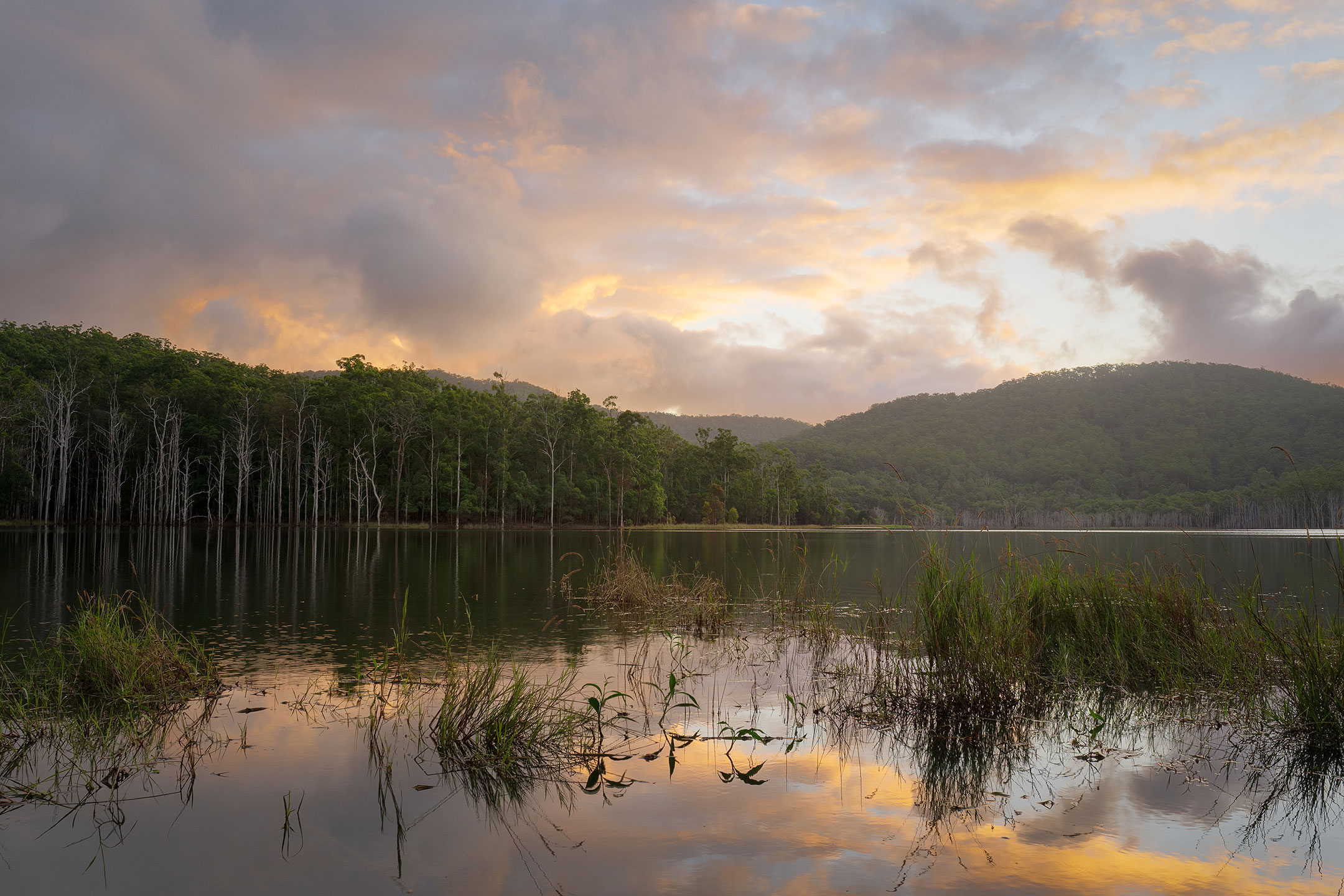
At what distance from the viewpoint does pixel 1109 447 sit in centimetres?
12762

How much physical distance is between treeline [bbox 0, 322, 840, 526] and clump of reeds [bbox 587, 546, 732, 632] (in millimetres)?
49886

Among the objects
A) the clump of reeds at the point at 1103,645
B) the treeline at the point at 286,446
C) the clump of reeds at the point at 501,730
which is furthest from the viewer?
A: the treeline at the point at 286,446

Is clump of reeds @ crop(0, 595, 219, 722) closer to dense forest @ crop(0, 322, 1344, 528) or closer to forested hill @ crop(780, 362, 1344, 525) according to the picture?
dense forest @ crop(0, 322, 1344, 528)

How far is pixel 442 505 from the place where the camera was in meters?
73.1

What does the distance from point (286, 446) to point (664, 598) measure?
63.9 meters

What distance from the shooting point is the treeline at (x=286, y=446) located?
61.6 m

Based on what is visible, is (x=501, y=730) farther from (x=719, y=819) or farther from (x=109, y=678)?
(x=109, y=678)

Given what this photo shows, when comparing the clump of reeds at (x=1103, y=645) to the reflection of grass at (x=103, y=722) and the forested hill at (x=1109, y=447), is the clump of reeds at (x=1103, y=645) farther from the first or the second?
the forested hill at (x=1109, y=447)

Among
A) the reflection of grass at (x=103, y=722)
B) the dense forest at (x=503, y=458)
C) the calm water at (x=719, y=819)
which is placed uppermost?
the dense forest at (x=503, y=458)

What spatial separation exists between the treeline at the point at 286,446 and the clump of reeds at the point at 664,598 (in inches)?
1964

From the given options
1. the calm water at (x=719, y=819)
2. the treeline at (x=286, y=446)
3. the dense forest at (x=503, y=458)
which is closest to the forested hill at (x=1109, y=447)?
the dense forest at (x=503, y=458)

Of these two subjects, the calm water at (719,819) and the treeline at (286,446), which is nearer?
the calm water at (719,819)

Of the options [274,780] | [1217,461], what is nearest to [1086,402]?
[1217,461]

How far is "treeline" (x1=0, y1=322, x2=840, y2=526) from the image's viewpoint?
6156 cm
